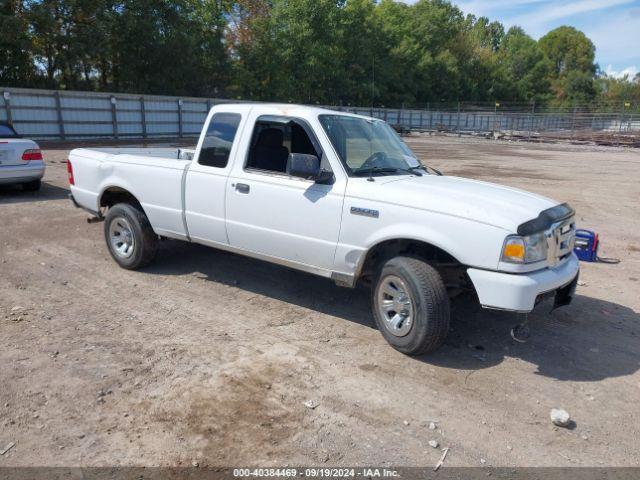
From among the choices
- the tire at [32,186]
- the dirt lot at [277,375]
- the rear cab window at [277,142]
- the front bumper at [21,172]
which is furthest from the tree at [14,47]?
the rear cab window at [277,142]

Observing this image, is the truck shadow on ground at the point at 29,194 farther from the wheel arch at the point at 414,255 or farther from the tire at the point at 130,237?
the wheel arch at the point at 414,255

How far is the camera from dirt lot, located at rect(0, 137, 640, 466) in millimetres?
3199

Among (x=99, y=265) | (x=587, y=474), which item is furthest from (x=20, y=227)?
(x=587, y=474)

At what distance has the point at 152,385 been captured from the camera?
12.4 ft

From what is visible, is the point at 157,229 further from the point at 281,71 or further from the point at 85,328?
the point at 281,71

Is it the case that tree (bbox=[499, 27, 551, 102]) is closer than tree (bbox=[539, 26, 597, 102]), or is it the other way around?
tree (bbox=[499, 27, 551, 102])

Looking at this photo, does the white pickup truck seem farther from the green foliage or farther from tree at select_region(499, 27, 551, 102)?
tree at select_region(499, 27, 551, 102)

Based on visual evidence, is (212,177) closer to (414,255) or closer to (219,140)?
(219,140)

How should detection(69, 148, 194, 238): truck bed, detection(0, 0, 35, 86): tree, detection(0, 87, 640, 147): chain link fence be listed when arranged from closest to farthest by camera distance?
detection(69, 148, 194, 238): truck bed → detection(0, 87, 640, 147): chain link fence → detection(0, 0, 35, 86): tree

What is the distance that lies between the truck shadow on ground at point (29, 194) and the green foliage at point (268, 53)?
21277mm

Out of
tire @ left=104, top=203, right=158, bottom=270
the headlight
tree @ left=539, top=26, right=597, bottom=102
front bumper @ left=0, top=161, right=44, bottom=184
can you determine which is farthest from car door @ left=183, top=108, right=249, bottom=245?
tree @ left=539, top=26, right=597, bottom=102

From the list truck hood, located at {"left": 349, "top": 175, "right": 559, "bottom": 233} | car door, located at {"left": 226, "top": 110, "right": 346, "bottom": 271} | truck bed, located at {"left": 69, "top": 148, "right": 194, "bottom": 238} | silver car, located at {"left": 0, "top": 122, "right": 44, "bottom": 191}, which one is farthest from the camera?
silver car, located at {"left": 0, "top": 122, "right": 44, "bottom": 191}

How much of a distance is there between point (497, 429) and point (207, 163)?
3.73 m

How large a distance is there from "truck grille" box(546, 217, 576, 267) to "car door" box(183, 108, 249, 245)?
3052 mm
